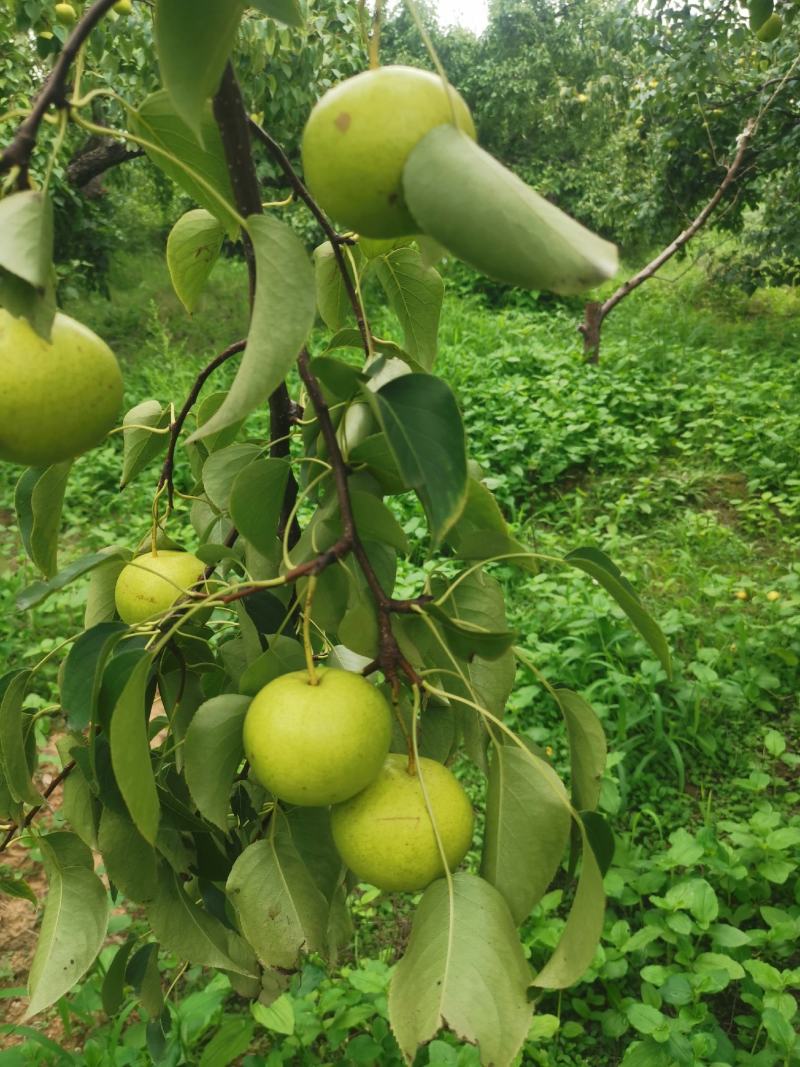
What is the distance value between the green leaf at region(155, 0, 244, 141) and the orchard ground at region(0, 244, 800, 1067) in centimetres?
112

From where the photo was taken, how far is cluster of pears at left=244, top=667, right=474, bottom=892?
0.56 m

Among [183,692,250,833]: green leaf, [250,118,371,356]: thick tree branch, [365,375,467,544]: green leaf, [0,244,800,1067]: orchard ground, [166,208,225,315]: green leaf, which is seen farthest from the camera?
[0,244,800,1067]: orchard ground

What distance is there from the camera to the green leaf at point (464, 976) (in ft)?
1.81

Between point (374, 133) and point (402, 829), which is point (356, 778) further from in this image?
point (374, 133)

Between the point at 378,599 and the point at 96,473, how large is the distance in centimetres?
416

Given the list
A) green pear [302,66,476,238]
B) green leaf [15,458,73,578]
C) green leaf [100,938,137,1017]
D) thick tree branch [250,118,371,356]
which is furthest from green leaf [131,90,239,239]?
green leaf [100,938,137,1017]

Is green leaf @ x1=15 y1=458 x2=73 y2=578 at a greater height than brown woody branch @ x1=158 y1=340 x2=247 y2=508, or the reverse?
brown woody branch @ x1=158 y1=340 x2=247 y2=508

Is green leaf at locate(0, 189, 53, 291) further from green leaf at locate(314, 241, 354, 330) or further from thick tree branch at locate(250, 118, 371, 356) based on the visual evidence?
green leaf at locate(314, 241, 354, 330)

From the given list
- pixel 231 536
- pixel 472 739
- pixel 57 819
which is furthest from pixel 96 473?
pixel 472 739

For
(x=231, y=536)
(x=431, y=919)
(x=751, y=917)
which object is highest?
(x=231, y=536)

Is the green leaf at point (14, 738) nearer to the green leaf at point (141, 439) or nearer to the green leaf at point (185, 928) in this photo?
the green leaf at point (185, 928)

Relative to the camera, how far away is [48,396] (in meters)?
0.47

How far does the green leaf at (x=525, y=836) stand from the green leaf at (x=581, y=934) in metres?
0.03

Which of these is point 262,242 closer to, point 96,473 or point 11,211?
point 11,211
